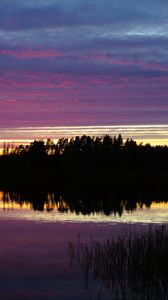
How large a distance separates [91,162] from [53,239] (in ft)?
324

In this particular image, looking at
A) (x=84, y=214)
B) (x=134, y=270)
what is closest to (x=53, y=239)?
(x=134, y=270)

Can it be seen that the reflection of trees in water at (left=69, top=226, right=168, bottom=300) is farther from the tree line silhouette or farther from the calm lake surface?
the tree line silhouette

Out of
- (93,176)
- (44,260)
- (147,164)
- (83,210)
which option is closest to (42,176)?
(93,176)

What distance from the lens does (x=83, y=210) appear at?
45.0 meters

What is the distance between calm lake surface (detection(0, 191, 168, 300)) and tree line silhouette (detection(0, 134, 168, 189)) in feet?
233

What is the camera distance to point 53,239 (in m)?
28.2

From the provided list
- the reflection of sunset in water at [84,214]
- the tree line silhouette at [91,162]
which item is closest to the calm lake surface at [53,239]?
the reflection of sunset in water at [84,214]

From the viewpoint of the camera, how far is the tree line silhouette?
12381 cm

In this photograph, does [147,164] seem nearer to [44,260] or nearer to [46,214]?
[46,214]

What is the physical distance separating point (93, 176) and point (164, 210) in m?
79.1

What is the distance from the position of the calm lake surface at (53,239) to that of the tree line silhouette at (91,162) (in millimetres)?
71103

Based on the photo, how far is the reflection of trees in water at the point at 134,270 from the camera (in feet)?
54.8

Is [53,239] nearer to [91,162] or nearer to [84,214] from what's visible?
[84,214]

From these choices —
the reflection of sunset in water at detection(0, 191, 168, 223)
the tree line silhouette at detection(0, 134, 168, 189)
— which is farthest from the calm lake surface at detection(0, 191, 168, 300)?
the tree line silhouette at detection(0, 134, 168, 189)
